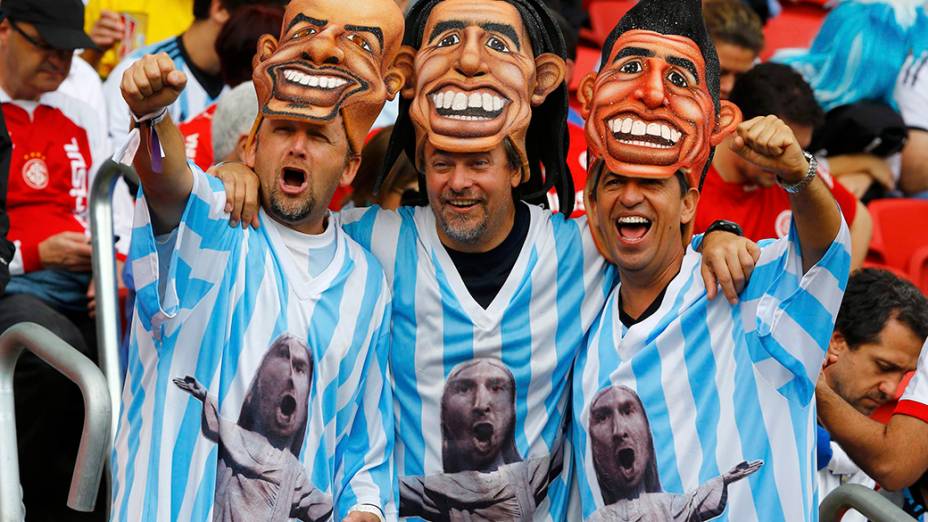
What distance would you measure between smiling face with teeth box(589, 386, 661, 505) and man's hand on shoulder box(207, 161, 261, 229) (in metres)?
0.94

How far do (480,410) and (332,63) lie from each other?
0.93 metres

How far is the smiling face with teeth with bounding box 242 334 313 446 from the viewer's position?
3273 mm

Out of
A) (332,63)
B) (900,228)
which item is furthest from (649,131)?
(900,228)

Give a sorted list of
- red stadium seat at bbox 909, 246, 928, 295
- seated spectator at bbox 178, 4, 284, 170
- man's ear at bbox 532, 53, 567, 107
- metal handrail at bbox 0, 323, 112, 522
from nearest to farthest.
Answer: metal handrail at bbox 0, 323, 112, 522, man's ear at bbox 532, 53, 567, 107, seated spectator at bbox 178, 4, 284, 170, red stadium seat at bbox 909, 246, 928, 295

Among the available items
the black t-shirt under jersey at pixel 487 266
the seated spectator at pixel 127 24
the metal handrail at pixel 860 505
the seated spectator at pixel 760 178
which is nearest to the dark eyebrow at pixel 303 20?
the black t-shirt under jersey at pixel 487 266

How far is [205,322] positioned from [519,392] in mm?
798

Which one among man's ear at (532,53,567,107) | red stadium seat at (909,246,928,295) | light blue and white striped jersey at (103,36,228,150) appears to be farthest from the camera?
red stadium seat at (909,246,928,295)

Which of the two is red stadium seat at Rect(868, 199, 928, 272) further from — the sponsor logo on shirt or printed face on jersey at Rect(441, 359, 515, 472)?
the sponsor logo on shirt

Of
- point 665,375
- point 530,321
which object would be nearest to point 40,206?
point 530,321

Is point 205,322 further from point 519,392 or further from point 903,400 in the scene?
point 903,400

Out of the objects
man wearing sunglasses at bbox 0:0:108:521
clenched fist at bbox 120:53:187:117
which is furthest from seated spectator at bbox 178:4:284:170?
clenched fist at bbox 120:53:187:117

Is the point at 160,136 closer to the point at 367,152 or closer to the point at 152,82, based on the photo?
the point at 152,82

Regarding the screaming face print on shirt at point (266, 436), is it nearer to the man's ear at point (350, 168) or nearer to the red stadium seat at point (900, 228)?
the man's ear at point (350, 168)

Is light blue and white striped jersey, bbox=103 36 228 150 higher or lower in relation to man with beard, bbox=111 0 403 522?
higher
